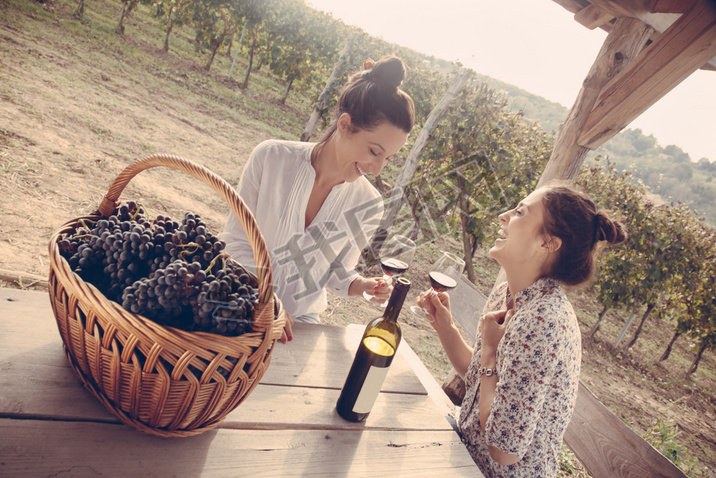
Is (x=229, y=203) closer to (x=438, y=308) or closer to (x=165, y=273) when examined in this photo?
(x=165, y=273)

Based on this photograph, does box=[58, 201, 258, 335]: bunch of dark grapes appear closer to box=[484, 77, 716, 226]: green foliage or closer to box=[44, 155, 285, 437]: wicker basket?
box=[44, 155, 285, 437]: wicker basket

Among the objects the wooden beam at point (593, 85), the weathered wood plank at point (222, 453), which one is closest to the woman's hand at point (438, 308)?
the weathered wood plank at point (222, 453)

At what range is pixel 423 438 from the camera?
48.4 inches

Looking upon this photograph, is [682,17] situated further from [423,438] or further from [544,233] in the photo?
[423,438]

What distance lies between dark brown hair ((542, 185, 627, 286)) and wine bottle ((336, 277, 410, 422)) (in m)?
0.84

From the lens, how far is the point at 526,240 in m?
1.63

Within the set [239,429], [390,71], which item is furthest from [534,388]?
[390,71]

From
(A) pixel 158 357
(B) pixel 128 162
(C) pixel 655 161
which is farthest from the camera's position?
(C) pixel 655 161

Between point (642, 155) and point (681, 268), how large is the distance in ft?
184

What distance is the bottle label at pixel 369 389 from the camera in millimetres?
1111

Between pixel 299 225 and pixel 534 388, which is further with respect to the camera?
pixel 299 225

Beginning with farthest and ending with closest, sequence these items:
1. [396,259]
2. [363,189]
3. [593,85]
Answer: [593,85] < [363,189] < [396,259]

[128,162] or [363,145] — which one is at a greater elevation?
[363,145]

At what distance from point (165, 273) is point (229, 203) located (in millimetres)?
225
